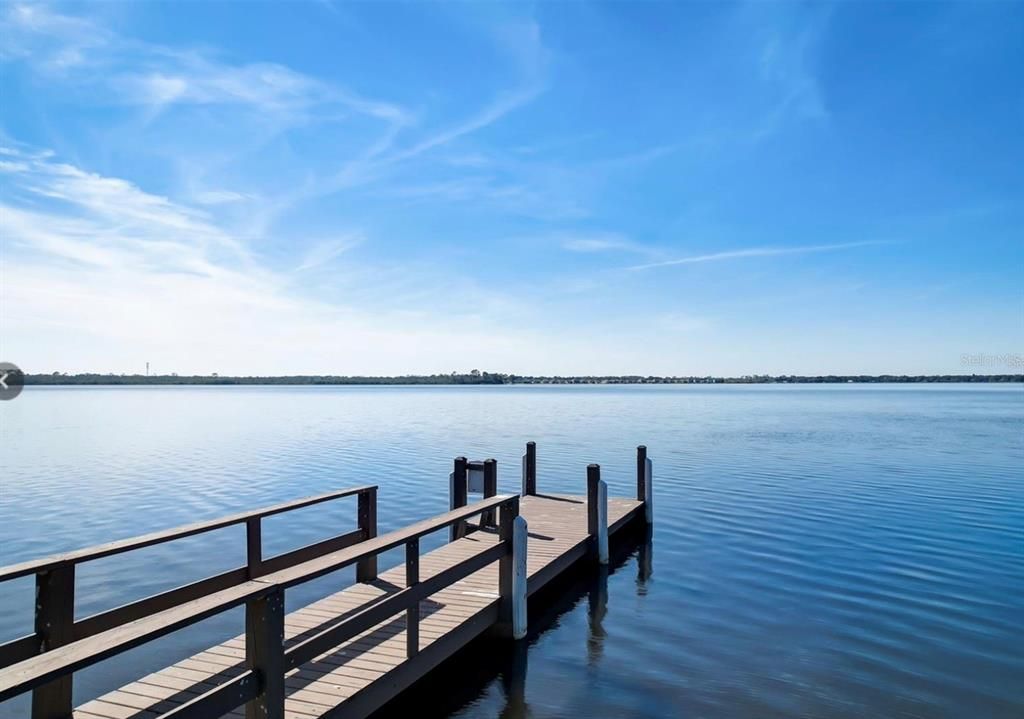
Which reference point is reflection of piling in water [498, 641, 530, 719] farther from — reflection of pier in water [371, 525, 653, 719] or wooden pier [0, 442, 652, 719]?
wooden pier [0, 442, 652, 719]

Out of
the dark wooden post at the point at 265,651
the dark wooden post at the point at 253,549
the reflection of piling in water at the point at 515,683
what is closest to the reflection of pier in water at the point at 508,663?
the reflection of piling in water at the point at 515,683

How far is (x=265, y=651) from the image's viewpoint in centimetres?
402

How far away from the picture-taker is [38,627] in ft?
15.1

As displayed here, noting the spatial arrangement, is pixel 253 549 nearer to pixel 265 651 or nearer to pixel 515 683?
pixel 515 683

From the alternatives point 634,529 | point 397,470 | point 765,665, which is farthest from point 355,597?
point 397,470

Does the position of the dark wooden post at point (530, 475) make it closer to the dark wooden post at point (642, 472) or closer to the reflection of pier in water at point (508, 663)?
the dark wooden post at point (642, 472)

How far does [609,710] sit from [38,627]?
15.1 feet

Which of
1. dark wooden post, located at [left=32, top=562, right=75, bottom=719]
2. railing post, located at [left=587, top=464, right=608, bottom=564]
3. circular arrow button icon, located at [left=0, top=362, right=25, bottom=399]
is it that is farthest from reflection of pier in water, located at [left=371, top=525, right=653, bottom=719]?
circular arrow button icon, located at [left=0, top=362, right=25, bottom=399]

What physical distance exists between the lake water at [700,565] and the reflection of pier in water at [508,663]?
0.03 m

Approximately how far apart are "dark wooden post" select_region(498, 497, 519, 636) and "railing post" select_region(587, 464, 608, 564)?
3751mm

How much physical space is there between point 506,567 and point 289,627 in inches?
89.4

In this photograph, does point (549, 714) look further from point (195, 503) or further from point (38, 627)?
point (195, 503)

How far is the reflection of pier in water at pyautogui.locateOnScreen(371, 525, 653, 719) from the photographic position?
6.43m

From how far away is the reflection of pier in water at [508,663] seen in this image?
253 inches
